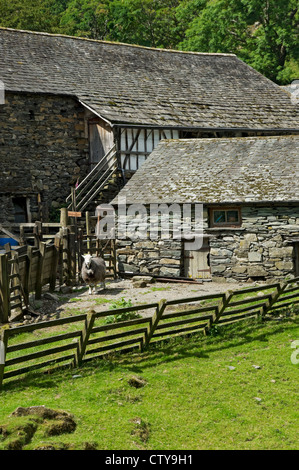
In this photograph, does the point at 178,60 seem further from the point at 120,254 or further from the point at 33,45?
the point at 120,254

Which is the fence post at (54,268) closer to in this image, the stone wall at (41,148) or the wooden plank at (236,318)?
the wooden plank at (236,318)

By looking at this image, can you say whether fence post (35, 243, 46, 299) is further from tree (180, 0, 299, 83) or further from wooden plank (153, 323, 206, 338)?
tree (180, 0, 299, 83)

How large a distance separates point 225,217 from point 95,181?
8778 mm

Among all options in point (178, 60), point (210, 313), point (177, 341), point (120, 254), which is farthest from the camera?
point (178, 60)

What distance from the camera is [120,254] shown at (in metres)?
21.0

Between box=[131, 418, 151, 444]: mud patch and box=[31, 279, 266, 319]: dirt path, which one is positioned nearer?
box=[131, 418, 151, 444]: mud patch

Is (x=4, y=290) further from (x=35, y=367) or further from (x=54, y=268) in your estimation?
(x=54, y=268)

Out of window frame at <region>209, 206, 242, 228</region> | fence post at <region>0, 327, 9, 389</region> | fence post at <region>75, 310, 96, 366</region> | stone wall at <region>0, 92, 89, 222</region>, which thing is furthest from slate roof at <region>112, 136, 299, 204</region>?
fence post at <region>0, 327, 9, 389</region>

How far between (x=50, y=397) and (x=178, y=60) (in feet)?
90.2

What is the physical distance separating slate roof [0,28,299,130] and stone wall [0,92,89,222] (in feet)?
2.65

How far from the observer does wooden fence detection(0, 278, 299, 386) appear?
392 inches

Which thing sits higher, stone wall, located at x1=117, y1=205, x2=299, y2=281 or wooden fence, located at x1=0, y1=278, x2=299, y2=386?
stone wall, located at x1=117, y1=205, x2=299, y2=281

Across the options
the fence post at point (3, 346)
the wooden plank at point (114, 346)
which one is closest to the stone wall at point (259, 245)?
the wooden plank at point (114, 346)
